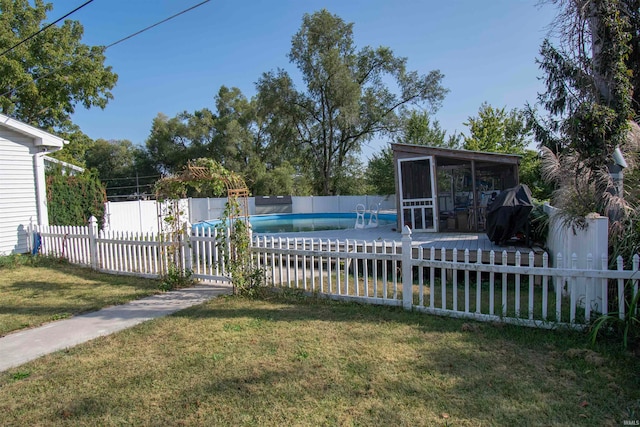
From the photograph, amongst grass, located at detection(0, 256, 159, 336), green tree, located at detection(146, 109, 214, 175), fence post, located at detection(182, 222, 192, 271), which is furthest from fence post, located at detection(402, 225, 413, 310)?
green tree, located at detection(146, 109, 214, 175)

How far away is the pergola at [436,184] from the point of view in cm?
977

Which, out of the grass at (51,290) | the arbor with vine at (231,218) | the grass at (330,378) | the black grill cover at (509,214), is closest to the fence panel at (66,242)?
the grass at (51,290)

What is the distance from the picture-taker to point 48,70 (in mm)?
18438

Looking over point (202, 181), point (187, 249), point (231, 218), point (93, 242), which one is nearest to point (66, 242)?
point (93, 242)

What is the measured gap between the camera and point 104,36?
8062 mm

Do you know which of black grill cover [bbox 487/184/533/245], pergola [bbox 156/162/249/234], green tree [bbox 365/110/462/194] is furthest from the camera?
green tree [bbox 365/110/462/194]

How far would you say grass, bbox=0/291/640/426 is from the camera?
2.41m

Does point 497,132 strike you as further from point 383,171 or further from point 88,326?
point 88,326

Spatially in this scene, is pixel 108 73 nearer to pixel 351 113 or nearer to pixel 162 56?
pixel 162 56

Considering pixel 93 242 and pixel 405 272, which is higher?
pixel 93 242

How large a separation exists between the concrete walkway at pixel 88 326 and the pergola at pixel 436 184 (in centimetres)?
621

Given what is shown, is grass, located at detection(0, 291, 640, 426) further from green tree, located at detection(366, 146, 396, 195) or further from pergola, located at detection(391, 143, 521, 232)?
green tree, located at detection(366, 146, 396, 195)

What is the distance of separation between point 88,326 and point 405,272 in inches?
149

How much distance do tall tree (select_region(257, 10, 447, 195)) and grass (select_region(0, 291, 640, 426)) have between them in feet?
72.2
